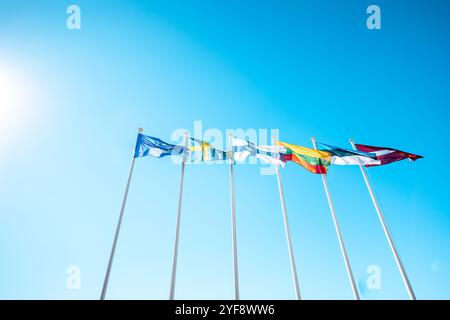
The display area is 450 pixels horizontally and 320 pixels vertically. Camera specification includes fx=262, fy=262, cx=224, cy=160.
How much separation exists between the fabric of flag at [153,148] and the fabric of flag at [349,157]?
10.3 meters

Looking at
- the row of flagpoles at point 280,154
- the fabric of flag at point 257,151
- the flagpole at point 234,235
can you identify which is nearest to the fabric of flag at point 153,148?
the row of flagpoles at point 280,154

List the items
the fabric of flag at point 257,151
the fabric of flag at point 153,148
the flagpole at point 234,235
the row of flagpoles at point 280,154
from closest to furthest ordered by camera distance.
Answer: the flagpole at point 234,235 < the row of flagpoles at point 280,154 < the fabric of flag at point 153,148 < the fabric of flag at point 257,151

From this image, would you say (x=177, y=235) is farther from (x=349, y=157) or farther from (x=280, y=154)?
(x=349, y=157)

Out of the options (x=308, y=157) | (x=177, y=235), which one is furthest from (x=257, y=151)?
(x=177, y=235)

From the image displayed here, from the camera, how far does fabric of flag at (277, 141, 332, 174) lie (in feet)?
55.6

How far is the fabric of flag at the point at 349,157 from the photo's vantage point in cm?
1702

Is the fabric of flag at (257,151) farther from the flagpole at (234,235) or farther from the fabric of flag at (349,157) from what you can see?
the fabric of flag at (349,157)

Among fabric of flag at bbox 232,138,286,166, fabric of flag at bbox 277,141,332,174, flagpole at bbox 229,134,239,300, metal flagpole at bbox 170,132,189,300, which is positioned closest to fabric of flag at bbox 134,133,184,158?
metal flagpole at bbox 170,132,189,300

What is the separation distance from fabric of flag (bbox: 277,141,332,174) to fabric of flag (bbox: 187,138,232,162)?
4042 millimetres

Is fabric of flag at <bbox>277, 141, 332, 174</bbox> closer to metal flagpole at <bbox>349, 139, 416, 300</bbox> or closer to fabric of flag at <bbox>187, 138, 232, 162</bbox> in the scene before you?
metal flagpole at <bbox>349, 139, 416, 300</bbox>
